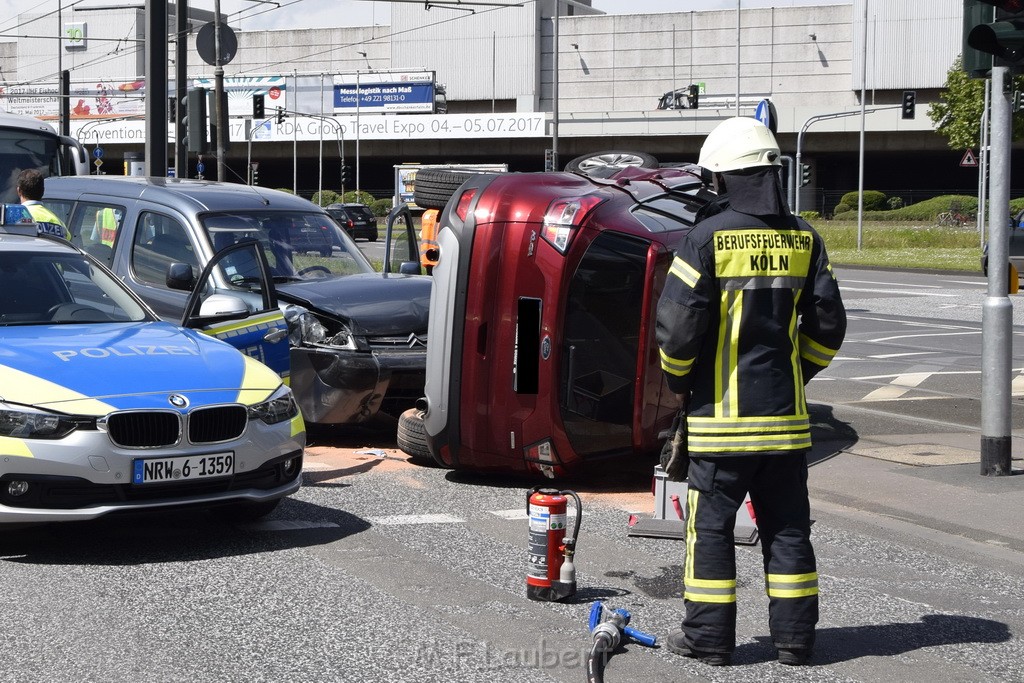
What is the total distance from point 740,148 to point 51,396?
3.39 meters

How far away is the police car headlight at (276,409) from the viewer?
6.77 meters

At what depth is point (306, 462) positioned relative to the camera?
364 inches

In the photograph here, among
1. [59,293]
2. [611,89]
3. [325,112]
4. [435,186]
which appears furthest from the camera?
[611,89]

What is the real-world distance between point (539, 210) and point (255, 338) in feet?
6.62

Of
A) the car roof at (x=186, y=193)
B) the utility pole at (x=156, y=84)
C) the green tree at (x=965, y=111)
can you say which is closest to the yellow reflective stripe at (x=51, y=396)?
the car roof at (x=186, y=193)

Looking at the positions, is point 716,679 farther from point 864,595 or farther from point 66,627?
point 66,627

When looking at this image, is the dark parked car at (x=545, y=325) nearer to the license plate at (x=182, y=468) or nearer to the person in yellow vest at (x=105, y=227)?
the license plate at (x=182, y=468)

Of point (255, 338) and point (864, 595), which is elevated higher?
point (255, 338)

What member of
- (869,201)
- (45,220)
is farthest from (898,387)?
(869,201)

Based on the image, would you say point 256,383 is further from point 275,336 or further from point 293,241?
point 293,241

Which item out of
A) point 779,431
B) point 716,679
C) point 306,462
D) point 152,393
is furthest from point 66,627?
point 306,462

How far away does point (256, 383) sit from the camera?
22.7ft

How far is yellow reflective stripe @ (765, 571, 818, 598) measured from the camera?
A: 4.92 metres

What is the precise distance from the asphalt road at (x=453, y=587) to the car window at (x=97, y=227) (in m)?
3.02
